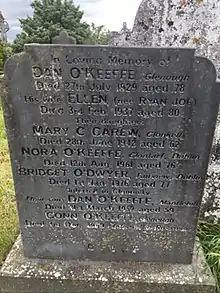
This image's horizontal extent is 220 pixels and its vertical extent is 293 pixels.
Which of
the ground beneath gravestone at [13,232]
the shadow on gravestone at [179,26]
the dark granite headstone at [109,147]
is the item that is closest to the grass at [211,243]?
the ground beneath gravestone at [13,232]

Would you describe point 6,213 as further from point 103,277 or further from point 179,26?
point 179,26

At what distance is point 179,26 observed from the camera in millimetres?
2994

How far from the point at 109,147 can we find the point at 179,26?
1274 millimetres

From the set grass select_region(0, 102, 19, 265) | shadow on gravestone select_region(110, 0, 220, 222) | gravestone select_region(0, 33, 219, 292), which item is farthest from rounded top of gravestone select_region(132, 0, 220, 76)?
grass select_region(0, 102, 19, 265)

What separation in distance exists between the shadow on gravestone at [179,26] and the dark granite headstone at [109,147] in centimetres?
95

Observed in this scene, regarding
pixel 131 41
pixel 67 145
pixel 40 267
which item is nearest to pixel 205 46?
pixel 131 41

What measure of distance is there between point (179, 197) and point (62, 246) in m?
0.96

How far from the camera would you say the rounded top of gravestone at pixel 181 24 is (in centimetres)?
293

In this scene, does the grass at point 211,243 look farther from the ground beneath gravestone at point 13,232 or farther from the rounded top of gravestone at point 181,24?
the rounded top of gravestone at point 181,24

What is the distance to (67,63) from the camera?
2195mm

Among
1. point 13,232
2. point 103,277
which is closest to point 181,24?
point 103,277

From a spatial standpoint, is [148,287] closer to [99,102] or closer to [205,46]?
[99,102]

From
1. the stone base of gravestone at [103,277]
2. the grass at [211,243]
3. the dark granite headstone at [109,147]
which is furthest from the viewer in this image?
the grass at [211,243]

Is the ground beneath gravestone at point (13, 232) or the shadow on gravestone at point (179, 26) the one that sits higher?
the shadow on gravestone at point (179, 26)
